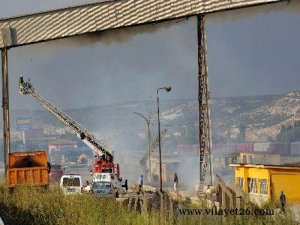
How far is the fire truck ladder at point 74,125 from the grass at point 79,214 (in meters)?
33.2

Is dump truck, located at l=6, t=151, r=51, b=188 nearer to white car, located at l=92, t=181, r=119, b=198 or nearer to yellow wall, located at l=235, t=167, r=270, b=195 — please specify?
white car, located at l=92, t=181, r=119, b=198

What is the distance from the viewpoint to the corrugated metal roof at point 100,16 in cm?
3856

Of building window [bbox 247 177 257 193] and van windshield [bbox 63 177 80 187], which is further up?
van windshield [bbox 63 177 80 187]

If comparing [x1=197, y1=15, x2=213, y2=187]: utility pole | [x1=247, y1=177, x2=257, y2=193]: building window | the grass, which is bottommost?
[x1=247, y1=177, x2=257, y2=193]: building window

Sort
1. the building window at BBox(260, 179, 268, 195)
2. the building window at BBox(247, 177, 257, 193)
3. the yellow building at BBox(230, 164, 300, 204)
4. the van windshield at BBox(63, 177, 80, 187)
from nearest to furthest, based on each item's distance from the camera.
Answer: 1. the yellow building at BBox(230, 164, 300, 204)
2. the building window at BBox(260, 179, 268, 195)
3. the van windshield at BBox(63, 177, 80, 187)
4. the building window at BBox(247, 177, 257, 193)

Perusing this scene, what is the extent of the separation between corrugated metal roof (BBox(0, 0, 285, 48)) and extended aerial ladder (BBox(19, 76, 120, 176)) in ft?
51.7

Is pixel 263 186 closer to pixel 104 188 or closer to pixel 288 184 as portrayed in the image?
pixel 288 184

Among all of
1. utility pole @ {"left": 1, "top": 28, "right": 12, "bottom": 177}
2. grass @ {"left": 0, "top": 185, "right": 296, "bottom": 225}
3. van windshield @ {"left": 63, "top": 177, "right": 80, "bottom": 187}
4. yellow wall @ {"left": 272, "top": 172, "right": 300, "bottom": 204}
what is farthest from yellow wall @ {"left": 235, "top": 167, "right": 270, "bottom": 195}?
grass @ {"left": 0, "top": 185, "right": 296, "bottom": 225}

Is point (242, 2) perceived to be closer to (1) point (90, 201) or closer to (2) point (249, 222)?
(1) point (90, 201)

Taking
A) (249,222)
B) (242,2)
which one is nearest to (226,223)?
(249,222)

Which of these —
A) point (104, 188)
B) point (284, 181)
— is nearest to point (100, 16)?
point (104, 188)

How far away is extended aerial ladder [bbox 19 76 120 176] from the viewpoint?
188 feet

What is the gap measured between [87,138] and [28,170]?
21.9 m

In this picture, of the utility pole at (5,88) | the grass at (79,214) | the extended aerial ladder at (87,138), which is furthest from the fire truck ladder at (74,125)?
the grass at (79,214)
